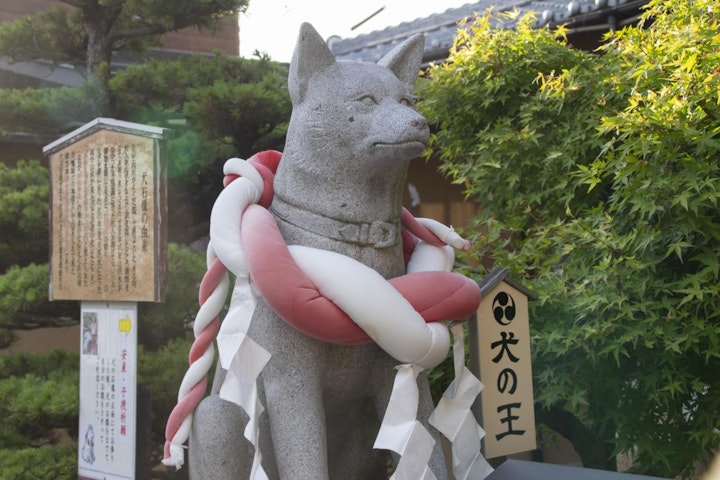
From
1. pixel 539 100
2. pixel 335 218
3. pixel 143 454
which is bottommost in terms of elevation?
pixel 143 454

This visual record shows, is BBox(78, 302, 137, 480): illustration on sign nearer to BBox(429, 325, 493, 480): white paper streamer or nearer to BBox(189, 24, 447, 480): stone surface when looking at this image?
BBox(189, 24, 447, 480): stone surface

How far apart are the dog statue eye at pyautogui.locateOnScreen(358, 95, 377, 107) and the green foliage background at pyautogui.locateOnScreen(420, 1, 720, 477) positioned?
1.37 metres

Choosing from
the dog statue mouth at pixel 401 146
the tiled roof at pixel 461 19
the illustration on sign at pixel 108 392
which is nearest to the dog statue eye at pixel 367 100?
the dog statue mouth at pixel 401 146

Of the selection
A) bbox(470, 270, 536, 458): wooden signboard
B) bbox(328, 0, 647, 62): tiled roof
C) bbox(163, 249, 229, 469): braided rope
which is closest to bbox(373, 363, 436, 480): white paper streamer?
bbox(470, 270, 536, 458): wooden signboard

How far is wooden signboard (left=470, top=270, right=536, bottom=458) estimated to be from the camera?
3.10m

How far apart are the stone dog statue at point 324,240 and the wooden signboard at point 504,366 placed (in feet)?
1.02

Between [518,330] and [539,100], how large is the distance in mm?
1692

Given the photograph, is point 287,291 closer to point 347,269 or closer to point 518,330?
point 347,269

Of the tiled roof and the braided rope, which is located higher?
the tiled roof

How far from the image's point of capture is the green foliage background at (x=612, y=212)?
11.6ft

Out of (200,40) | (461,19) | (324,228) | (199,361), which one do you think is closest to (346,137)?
(324,228)

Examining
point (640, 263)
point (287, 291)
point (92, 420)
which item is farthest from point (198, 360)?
point (640, 263)

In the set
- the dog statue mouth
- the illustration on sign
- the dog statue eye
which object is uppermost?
the dog statue eye

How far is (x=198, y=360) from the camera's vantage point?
2.92 m
